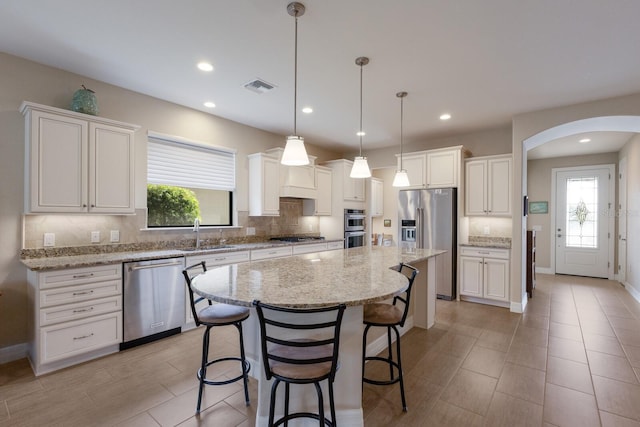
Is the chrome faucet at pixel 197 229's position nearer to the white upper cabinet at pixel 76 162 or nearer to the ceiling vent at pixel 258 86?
the white upper cabinet at pixel 76 162

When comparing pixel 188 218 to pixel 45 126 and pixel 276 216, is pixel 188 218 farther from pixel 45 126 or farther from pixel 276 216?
pixel 45 126

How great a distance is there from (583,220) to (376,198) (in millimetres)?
4426

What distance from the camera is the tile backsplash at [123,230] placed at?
9.23ft

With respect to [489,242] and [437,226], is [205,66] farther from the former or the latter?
[489,242]

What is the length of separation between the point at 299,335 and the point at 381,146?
4930mm

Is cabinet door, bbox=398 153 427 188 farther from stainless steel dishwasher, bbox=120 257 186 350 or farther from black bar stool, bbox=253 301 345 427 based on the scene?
black bar stool, bbox=253 301 345 427

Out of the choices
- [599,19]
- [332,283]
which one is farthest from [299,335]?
[599,19]

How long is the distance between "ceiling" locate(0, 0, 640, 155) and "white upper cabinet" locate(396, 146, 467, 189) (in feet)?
3.26

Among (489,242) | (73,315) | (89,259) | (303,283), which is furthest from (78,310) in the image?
(489,242)

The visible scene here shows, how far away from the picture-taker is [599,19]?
2.13 meters

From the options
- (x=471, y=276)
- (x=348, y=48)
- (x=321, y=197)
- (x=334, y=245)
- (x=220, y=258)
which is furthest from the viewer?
(x=321, y=197)

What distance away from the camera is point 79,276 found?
8.47 feet

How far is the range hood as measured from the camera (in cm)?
484

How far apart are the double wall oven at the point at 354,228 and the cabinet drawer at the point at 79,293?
371 cm
